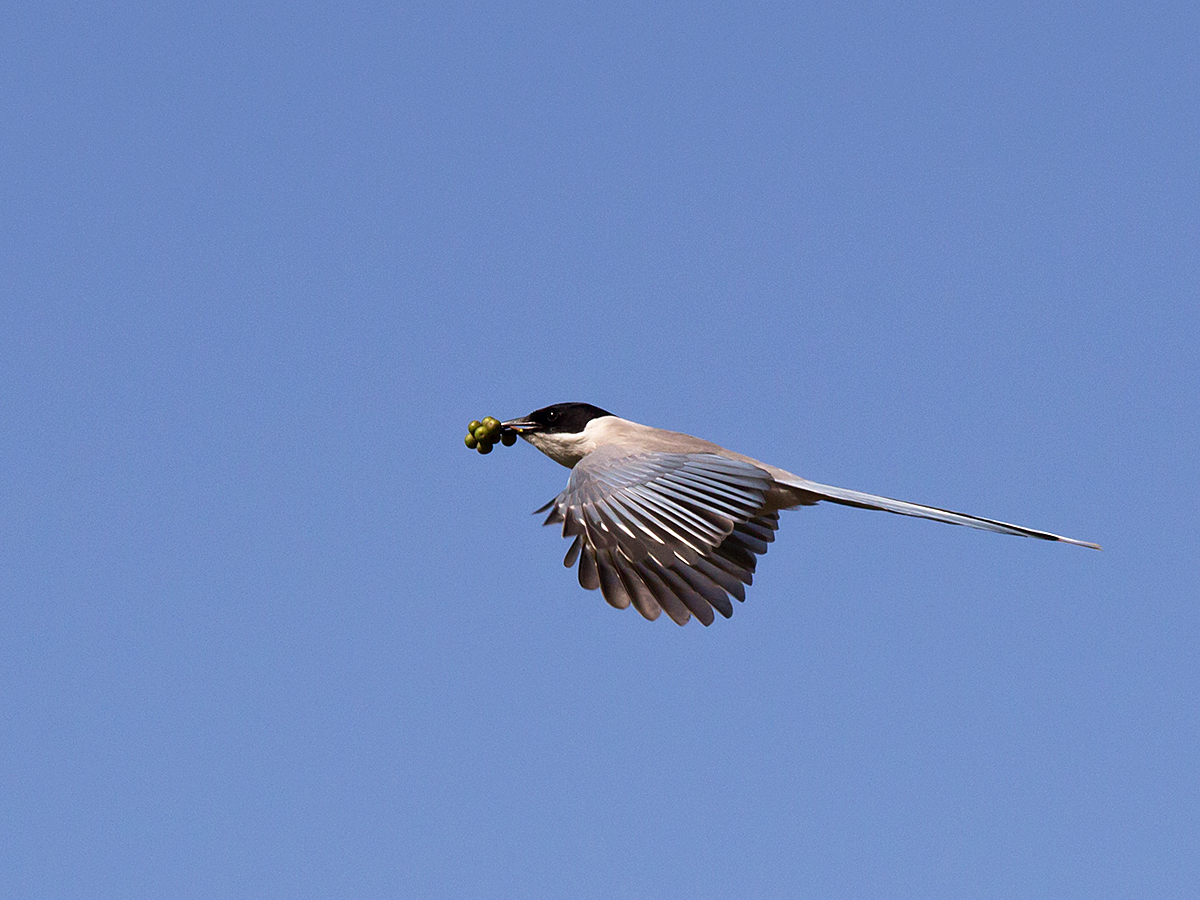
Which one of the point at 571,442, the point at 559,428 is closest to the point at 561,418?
the point at 559,428

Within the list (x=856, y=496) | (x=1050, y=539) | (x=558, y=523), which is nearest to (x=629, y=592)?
(x=558, y=523)

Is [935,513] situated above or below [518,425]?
below

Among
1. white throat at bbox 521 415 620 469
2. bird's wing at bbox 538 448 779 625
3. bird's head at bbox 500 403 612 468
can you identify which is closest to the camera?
bird's wing at bbox 538 448 779 625

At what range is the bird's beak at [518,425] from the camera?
10.0 m

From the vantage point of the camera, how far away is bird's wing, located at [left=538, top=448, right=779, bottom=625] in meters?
7.64

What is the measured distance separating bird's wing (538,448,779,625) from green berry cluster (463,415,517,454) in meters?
1.87

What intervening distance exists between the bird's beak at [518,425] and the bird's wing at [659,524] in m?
1.81

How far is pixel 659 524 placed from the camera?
768 cm

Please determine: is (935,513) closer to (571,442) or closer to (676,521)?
(676,521)

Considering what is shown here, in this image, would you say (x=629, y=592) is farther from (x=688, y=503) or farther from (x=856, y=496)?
(x=856, y=496)

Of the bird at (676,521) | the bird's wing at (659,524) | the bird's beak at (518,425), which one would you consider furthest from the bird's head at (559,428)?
the bird's wing at (659,524)

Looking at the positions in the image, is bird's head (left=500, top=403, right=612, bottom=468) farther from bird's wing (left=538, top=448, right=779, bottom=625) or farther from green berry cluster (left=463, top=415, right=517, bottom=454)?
bird's wing (left=538, top=448, right=779, bottom=625)

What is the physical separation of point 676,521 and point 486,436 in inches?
103

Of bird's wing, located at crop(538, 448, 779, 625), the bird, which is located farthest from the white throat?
bird's wing, located at crop(538, 448, 779, 625)
